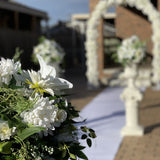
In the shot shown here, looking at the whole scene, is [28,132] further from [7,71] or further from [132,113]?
[132,113]

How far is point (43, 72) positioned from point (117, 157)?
4.18 metres

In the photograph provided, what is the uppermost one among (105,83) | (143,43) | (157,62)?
(143,43)

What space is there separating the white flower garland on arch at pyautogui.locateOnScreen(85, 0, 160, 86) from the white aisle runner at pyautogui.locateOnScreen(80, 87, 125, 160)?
4.21 feet

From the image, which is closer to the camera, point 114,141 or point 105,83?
point 114,141

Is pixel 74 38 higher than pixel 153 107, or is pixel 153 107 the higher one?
pixel 74 38

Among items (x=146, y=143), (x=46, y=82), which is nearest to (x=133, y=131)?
(x=146, y=143)

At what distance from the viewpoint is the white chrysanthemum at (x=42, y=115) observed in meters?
1.49

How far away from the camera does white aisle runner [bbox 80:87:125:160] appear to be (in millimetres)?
5906

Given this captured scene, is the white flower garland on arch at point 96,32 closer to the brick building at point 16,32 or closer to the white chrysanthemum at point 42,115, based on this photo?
the brick building at point 16,32

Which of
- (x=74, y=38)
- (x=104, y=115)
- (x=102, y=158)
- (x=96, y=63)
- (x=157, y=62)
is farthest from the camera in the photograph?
(x=74, y=38)

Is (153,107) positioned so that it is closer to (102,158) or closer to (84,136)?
(102,158)

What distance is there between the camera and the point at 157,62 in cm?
1276

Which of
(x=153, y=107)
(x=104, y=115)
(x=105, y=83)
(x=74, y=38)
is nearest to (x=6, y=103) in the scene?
(x=104, y=115)

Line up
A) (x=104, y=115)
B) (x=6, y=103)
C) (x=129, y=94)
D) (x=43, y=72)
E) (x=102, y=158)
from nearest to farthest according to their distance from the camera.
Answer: (x=6, y=103)
(x=43, y=72)
(x=102, y=158)
(x=129, y=94)
(x=104, y=115)
